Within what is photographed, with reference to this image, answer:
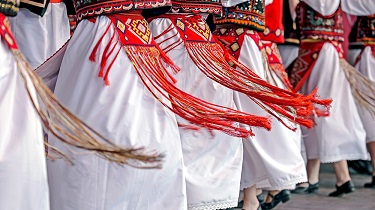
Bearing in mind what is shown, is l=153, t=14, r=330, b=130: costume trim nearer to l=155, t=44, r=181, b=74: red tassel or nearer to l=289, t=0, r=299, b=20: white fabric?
l=155, t=44, r=181, b=74: red tassel

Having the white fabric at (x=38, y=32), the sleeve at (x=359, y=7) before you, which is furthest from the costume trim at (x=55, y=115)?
the sleeve at (x=359, y=7)

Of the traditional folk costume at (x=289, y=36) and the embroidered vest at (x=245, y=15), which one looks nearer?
the embroidered vest at (x=245, y=15)

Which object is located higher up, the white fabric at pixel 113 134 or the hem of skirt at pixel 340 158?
the white fabric at pixel 113 134

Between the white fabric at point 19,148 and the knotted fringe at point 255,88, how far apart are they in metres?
1.31

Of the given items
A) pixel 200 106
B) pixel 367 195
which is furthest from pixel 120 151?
pixel 367 195

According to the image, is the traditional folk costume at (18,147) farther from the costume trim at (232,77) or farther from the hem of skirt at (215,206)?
the costume trim at (232,77)

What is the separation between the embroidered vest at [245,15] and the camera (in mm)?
4613

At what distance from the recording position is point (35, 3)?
3.87 metres

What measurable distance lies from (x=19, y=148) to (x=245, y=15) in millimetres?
2356

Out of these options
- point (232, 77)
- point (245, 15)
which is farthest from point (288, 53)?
point (232, 77)

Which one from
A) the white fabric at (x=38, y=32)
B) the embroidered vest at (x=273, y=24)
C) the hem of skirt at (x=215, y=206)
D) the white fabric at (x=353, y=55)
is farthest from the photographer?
the white fabric at (x=353, y=55)

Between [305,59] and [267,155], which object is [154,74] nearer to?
[267,155]

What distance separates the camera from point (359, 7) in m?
5.88

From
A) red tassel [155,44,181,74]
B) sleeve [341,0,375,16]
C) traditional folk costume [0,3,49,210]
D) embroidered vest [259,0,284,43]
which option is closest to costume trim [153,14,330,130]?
red tassel [155,44,181,74]
